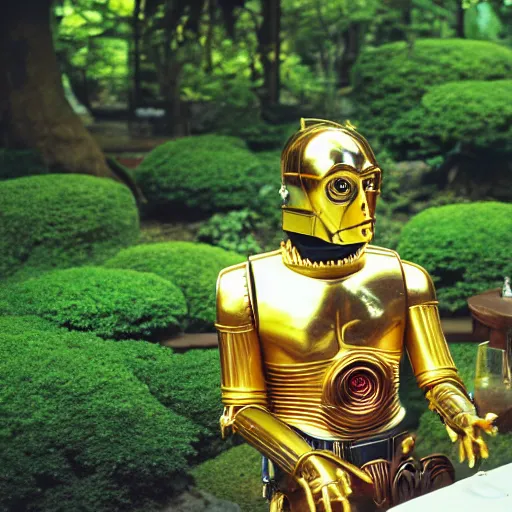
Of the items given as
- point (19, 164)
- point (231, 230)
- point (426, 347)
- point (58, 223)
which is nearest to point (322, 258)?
point (426, 347)

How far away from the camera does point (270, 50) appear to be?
1027 cm

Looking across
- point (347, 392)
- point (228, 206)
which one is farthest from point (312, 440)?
point (228, 206)

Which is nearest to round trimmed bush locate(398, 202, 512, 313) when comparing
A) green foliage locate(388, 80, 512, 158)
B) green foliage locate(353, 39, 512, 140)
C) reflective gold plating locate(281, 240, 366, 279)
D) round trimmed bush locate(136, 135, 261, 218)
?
round trimmed bush locate(136, 135, 261, 218)

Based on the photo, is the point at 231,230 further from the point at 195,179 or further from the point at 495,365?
the point at 495,365

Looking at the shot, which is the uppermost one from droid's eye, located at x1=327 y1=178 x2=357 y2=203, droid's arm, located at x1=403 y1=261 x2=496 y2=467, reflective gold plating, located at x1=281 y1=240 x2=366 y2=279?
droid's eye, located at x1=327 y1=178 x2=357 y2=203

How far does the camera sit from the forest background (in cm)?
486

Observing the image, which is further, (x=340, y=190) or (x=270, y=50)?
(x=270, y=50)

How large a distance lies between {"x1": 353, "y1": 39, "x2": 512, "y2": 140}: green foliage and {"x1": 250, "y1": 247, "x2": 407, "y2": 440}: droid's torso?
611 cm

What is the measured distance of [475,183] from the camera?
9.49 meters

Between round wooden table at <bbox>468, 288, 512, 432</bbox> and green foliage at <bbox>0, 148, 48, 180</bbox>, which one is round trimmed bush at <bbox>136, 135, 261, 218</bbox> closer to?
green foliage at <bbox>0, 148, 48, 180</bbox>

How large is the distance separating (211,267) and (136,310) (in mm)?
914

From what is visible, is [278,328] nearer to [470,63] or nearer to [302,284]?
[302,284]

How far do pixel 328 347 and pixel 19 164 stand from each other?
5.27m

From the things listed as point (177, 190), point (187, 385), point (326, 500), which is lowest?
point (187, 385)
